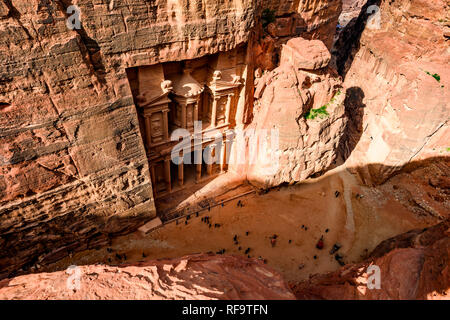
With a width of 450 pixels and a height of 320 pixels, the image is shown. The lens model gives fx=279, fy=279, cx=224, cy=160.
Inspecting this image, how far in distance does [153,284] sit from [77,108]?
246 inches

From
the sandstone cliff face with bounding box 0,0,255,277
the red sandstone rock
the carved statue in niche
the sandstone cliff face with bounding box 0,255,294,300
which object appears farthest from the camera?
the red sandstone rock

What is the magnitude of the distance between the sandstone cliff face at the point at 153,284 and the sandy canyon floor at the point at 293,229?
20.0 feet

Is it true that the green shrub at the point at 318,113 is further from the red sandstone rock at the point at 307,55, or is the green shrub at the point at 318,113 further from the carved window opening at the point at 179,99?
the carved window opening at the point at 179,99

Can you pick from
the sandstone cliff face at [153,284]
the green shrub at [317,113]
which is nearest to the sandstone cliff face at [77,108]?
the sandstone cliff face at [153,284]

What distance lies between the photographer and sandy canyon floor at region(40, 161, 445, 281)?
11.7 meters

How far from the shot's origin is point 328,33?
19.3 m

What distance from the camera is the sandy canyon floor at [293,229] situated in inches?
462

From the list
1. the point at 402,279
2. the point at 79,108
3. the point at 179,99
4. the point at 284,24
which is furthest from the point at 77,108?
the point at 284,24

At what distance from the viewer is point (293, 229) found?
1294 cm

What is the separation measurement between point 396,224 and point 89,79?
13696mm

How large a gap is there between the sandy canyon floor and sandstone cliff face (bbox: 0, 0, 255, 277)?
1.69m

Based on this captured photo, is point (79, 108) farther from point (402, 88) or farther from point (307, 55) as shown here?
point (402, 88)

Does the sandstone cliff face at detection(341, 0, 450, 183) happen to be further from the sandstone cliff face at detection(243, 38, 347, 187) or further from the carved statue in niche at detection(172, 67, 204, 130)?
the carved statue in niche at detection(172, 67, 204, 130)

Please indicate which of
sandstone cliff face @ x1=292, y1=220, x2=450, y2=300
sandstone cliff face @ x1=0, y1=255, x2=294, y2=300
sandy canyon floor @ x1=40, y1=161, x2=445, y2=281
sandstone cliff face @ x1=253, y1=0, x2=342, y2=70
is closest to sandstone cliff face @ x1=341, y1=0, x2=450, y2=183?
sandy canyon floor @ x1=40, y1=161, x2=445, y2=281
